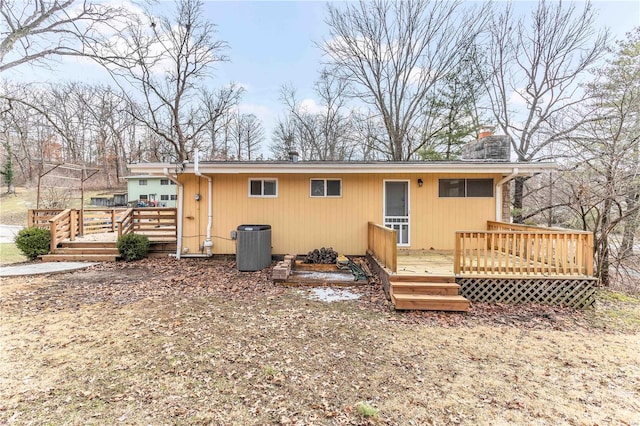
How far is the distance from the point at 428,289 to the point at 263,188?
5.15 m

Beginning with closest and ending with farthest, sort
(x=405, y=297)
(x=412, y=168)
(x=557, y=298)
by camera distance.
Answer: (x=405, y=297), (x=557, y=298), (x=412, y=168)

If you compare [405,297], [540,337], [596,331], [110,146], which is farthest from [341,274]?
[110,146]

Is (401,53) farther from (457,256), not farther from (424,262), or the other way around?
(457,256)

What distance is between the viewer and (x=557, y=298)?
5176 mm

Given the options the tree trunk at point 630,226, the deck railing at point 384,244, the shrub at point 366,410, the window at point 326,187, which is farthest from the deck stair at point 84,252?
the tree trunk at point 630,226

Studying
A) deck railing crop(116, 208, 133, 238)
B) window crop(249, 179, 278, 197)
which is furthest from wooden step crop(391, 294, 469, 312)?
deck railing crop(116, 208, 133, 238)

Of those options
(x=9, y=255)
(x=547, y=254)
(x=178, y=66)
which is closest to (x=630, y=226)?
(x=547, y=254)

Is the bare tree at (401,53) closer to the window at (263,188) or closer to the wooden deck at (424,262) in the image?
the wooden deck at (424,262)

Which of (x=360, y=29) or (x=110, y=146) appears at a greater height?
(x=360, y=29)

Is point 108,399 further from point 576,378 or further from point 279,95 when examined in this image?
point 279,95

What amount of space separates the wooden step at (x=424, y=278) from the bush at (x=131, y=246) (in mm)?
7121

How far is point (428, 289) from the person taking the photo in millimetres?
5035

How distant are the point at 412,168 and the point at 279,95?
1776 centimetres

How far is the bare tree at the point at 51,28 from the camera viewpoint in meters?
8.13
